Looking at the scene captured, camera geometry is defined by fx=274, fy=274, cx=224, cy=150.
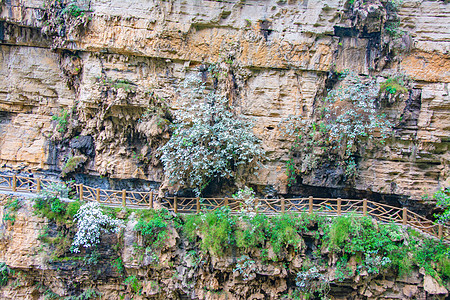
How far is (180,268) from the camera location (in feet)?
30.9

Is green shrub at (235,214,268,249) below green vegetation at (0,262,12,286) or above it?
above

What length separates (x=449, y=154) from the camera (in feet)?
33.6

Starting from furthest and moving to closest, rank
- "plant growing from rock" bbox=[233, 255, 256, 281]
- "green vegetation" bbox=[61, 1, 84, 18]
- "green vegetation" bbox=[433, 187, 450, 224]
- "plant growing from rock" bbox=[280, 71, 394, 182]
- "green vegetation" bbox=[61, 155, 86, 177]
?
"green vegetation" bbox=[61, 155, 86, 177] → "green vegetation" bbox=[61, 1, 84, 18] → "plant growing from rock" bbox=[280, 71, 394, 182] → "green vegetation" bbox=[433, 187, 450, 224] → "plant growing from rock" bbox=[233, 255, 256, 281]

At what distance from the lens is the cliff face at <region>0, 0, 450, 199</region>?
10.3 metres

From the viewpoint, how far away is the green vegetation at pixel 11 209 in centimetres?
986

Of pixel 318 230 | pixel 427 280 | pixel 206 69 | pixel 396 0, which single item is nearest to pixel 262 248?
pixel 318 230

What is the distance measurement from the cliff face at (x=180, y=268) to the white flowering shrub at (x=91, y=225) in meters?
0.33

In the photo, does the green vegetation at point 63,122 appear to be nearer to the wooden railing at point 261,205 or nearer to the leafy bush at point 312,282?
the wooden railing at point 261,205

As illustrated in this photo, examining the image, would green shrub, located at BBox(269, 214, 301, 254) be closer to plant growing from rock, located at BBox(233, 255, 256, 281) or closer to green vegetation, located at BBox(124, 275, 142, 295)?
plant growing from rock, located at BBox(233, 255, 256, 281)

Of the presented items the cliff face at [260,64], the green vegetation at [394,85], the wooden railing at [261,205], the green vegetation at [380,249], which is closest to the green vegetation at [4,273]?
the wooden railing at [261,205]

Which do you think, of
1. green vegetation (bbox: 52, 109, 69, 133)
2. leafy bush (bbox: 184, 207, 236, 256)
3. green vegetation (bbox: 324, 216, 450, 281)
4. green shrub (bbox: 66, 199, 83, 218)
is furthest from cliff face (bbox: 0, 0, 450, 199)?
leafy bush (bbox: 184, 207, 236, 256)

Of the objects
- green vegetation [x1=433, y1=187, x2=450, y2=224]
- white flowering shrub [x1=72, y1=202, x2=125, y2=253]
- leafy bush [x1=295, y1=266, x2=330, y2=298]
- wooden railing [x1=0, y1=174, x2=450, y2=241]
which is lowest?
leafy bush [x1=295, y1=266, x2=330, y2=298]

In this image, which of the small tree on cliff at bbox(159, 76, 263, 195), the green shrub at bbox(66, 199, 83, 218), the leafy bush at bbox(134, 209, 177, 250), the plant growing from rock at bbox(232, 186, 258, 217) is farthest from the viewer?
the green shrub at bbox(66, 199, 83, 218)

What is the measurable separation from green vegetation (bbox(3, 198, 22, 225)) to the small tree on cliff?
5.54m
